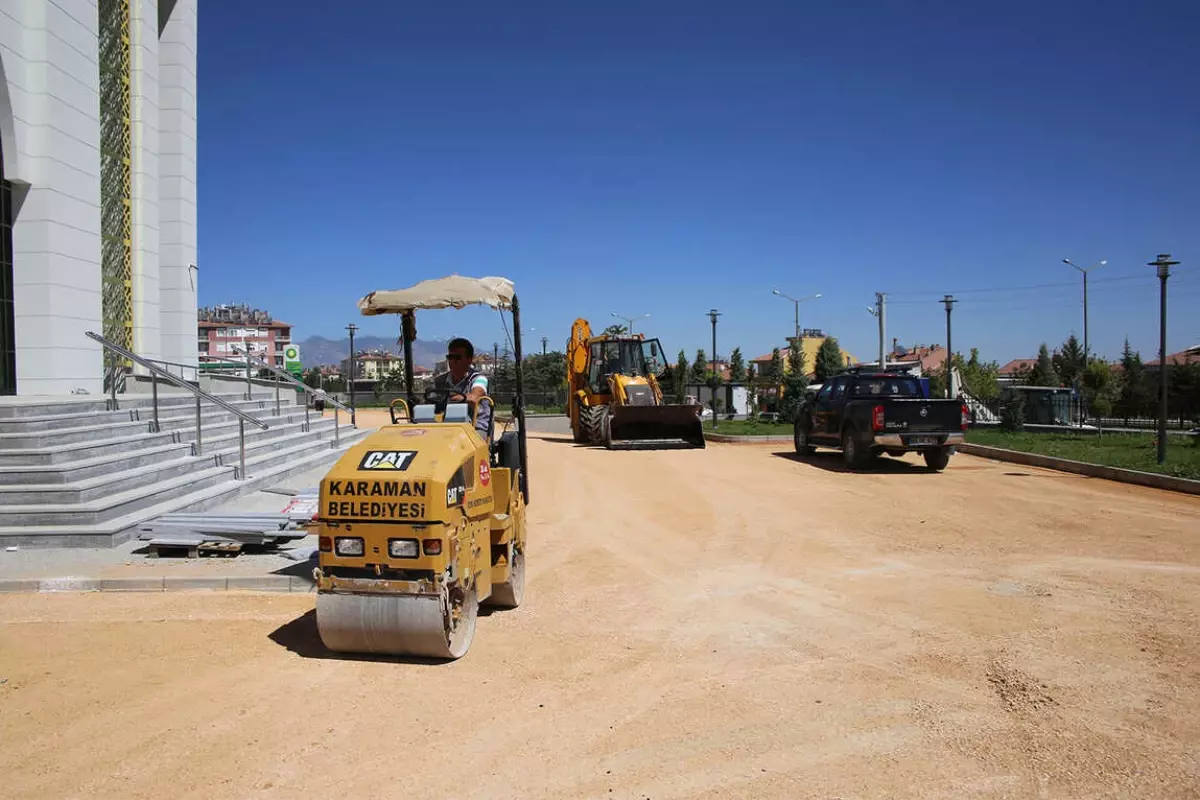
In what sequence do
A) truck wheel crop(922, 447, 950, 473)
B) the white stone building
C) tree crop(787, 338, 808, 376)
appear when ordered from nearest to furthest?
the white stone building, truck wheel crop(922, 447, 950, 473), tree crop(787, 338, 808, 376)

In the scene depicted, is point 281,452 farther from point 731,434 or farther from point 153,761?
point 731,434

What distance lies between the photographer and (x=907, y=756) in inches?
161

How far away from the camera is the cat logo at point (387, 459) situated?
507cm

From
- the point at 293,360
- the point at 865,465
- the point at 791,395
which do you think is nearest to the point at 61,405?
the point at 865,465

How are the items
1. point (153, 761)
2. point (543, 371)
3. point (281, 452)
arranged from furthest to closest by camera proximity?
1. point (543, 371)
2. point (281, 452)
3. point (153, 761)

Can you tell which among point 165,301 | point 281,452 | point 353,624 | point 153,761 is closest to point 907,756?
point 353,624

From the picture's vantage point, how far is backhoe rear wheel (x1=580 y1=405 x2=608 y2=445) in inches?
869

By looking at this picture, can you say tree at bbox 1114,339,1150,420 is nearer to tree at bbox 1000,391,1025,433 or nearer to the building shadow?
tree at bbox 1000,391,1025,433

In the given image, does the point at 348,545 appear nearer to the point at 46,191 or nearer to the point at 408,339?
the point at 408,339

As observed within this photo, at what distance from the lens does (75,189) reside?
43.0 ft

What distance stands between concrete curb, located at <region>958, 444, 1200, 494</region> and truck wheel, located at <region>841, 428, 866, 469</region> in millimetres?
3755

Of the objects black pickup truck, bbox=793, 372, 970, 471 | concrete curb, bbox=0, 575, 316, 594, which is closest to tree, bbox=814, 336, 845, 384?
black pickup truck, bbox=793, 372, 970, 471

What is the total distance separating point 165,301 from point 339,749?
53.6 ft

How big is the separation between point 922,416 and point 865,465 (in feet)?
6.65
